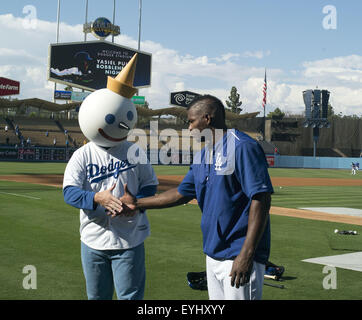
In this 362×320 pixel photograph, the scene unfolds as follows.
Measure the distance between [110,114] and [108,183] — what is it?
23.0 inches

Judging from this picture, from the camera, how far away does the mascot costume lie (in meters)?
3.88

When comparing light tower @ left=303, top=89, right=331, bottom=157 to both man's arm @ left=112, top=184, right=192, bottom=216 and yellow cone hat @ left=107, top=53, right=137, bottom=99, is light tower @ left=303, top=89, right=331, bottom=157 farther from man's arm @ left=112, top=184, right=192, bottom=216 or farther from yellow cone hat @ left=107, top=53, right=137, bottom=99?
man's arm @ left=112, top=184, right=192, bottom=216

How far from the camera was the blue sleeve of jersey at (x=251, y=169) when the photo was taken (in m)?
3.13

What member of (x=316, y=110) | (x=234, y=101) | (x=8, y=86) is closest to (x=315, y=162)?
(x=316, y=110)

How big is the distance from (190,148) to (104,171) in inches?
2263

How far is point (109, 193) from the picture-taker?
378 centimetres

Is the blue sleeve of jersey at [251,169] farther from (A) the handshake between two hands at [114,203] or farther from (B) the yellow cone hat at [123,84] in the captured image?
(B) the yellow cone hat at [123,84]

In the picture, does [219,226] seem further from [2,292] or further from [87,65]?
[87,65]

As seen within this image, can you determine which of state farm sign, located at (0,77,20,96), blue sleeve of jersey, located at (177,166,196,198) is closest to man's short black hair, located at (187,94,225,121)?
blue sleeve of jersey, located at (177,166,196,198)

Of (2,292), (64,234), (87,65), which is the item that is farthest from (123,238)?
(87,65)

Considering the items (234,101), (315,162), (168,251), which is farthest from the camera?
(234,101)

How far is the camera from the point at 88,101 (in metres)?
4.07

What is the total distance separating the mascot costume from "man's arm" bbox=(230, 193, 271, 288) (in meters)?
1.07
